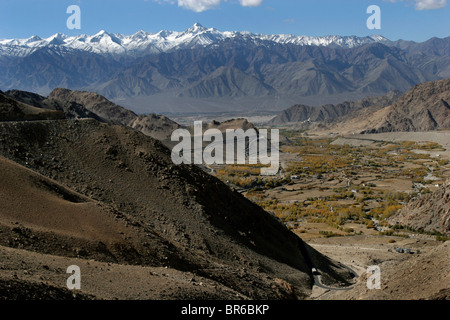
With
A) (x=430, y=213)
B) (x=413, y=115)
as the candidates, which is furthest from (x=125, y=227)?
(x=413, y=115)

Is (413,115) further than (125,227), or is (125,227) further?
(413,115)

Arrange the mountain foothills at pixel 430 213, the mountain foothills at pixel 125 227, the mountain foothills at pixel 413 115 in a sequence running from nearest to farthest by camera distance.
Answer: the mountain foothills at pixel 125 227
the mountain foothills at pixel 430 213
the mountain foothills at pixel 413 115

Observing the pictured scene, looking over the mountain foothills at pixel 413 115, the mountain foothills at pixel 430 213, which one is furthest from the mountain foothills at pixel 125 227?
the mountain foothills at pixel 413 115

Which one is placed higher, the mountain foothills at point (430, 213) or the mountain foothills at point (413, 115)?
the mountain foothills at point (413, 115)

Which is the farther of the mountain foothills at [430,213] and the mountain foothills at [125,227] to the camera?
the mountain foothills at [430,213]

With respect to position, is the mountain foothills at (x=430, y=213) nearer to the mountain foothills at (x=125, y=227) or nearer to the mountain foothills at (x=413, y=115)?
the mountain foothills at (x=125, y=227)

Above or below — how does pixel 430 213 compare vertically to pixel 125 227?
below

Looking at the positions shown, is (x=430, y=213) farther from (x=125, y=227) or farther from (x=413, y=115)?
(x=413, y=115)

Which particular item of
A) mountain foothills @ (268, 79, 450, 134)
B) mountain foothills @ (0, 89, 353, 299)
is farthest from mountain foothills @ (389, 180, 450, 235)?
mountain foothills @ (268, 79, 450, 134)
